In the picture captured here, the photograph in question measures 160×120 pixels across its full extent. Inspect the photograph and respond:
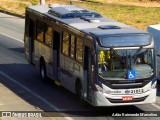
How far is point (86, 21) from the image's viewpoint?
73.0 feet

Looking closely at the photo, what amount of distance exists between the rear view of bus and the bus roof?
34 cm

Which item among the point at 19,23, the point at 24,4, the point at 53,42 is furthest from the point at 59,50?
the point at 24,4

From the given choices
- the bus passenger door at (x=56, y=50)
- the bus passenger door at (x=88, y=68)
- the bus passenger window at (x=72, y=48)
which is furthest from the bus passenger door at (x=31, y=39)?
the bus passenger door at (x=88, y=68)

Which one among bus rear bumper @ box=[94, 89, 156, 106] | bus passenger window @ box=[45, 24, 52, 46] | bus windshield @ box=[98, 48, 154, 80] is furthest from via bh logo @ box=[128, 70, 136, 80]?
bus passenger window @ box=[45, 24, 52, 46]

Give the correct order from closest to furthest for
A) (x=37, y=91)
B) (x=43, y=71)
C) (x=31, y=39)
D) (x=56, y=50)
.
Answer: (x=56, y=50), (x=37, y=91), (x=43, y=71), (x=31, y=39)

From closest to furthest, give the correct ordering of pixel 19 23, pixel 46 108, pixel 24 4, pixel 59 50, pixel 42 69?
pixel 46 108
pixel 59 50
pixel 42 69
pixel 19 23
pixel 24 4

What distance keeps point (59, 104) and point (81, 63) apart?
1871 mm

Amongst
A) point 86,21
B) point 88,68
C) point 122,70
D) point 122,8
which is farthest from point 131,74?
point 122,8

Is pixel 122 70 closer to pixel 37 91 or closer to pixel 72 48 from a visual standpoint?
pixel 72 48

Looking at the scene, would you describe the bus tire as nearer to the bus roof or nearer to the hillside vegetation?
the bus roof

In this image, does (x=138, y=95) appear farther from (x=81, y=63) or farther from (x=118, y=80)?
(x=81, y=63)

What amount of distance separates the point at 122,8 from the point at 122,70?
101 ft

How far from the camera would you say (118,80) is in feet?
63.2

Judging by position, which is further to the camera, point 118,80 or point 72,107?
point 72,107
